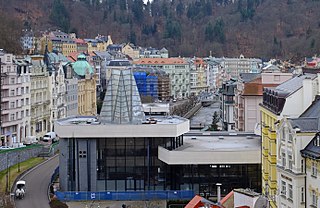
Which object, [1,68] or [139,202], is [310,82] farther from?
[1,68]

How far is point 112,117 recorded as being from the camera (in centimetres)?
4341

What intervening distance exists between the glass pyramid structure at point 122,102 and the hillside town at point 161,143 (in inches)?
2.5

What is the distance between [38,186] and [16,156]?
817 cm

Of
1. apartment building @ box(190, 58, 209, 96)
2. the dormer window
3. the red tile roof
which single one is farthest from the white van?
apartment building @ box(190, 58, 209, 96)

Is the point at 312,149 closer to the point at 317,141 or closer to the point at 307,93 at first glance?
the point at 317,141

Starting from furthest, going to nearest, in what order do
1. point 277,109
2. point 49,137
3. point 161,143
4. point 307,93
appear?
1. point 49,137
2. point 161,143
3. point 277,109
4. point 307,93

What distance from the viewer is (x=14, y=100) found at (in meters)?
62.8

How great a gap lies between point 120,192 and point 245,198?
49.4 ft

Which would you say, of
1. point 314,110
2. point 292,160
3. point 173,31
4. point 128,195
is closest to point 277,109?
point 314,110

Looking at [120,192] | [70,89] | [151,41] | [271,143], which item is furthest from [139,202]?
[151,41]

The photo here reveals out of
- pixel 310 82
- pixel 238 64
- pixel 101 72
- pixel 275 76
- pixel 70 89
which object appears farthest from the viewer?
pixel 238 64

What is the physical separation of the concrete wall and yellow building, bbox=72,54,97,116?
86.8 feet

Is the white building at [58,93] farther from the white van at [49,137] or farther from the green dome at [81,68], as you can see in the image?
the green dome at [81,68]

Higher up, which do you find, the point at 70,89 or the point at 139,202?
the point at 70,89
